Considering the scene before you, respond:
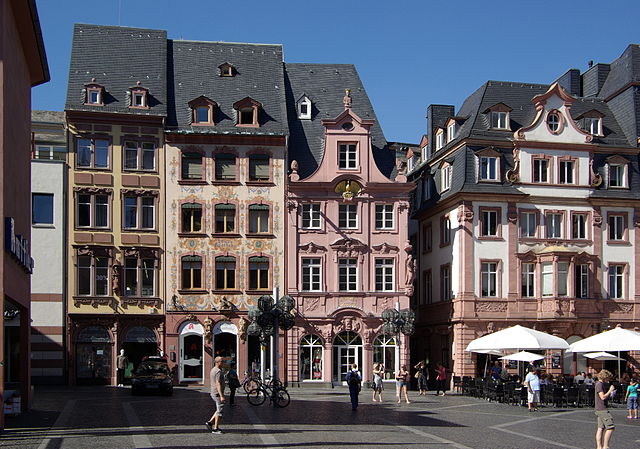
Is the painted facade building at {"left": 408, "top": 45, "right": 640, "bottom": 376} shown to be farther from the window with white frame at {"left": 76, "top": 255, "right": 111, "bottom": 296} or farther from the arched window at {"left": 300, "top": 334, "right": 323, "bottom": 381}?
the window with white frame at {"left": 76, "top": 255, "right": 111, "bottom": 296}

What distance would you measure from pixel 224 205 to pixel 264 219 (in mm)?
2344

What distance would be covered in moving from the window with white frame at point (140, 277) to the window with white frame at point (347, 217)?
416 inches

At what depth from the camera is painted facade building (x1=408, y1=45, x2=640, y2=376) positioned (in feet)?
178

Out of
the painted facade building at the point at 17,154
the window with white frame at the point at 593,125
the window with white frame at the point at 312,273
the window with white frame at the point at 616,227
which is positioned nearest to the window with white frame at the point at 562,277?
the window with white frame at the point at 616,227

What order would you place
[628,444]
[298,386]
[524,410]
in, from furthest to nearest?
[298,386] < [524,410] < [628,444]

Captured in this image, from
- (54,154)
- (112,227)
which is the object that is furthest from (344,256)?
(54,154)

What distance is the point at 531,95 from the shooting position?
59.2 meters

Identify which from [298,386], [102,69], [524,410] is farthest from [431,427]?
[102,69]

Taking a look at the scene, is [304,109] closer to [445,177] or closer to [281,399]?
[445,177]

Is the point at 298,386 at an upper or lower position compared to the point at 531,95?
lower

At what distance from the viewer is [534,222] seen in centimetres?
5556

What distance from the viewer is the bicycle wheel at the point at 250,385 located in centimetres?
3659

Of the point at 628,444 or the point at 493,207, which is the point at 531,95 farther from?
the point at 628,444

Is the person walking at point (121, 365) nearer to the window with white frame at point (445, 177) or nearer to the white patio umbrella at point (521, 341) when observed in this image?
the white patio umbrella at point (521, 341)
